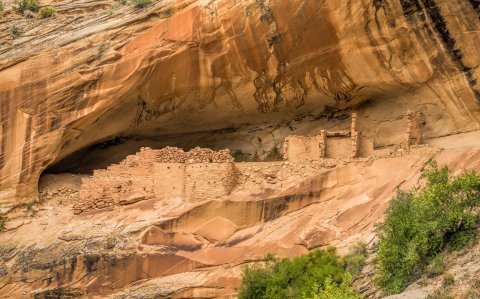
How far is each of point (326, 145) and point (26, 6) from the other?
896 cm

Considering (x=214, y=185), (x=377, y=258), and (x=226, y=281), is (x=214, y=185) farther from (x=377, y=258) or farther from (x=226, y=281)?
(x=377, y=258)

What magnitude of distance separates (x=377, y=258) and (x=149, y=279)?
16.6 feet

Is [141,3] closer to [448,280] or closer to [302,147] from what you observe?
[302,147]

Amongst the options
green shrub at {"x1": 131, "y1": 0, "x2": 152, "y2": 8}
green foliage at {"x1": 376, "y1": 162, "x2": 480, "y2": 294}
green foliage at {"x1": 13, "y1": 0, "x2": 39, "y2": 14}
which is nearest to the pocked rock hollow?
green shrub at {"x1": 131, "y1": 0, "x2": 152, "y2": 8}

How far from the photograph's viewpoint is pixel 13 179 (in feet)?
72.1

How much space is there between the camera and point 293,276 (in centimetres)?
1772

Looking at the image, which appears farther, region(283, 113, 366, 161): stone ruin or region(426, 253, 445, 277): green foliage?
region(283, 113, 366, 161): stone ruin

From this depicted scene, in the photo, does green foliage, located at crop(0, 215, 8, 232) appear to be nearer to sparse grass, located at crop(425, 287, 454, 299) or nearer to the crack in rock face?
the crack in rock face

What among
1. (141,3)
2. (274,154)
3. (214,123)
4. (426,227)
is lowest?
(426,227)

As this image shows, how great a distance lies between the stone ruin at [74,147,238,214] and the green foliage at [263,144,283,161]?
112 inches

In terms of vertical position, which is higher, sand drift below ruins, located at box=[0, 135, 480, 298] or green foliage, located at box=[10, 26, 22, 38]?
green foliage, located at box=[10, 26, 22, 38]

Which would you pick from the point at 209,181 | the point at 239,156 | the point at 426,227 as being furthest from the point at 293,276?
the point at 239,156

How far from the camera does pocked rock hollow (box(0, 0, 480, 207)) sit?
811 inches

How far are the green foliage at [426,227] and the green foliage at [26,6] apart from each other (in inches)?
477
